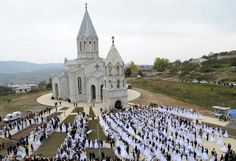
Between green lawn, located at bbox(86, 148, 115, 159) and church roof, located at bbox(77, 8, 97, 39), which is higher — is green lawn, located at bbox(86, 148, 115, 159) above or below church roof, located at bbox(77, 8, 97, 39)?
below

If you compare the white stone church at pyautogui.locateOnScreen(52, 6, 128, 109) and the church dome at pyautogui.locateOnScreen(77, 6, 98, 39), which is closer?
the white stone church at pyautogui.locateOnScreen(52, 6, 128, 109)

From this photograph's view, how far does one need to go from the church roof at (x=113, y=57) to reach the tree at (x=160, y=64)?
223ft

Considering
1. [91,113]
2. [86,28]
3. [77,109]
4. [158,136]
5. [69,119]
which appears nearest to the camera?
[158,136]

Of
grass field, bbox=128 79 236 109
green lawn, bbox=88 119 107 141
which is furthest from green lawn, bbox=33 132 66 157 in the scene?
grass field, bbox=128 79 236 109

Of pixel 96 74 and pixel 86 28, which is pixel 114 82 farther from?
pixel 86 28

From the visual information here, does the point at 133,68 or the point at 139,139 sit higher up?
the point at 133,68

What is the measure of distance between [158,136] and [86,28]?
3111 cm

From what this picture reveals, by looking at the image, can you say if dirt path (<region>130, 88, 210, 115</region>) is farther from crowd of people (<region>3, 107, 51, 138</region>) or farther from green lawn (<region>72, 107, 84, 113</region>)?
crowd of people (<region>3, 107, 51, 138</region>)

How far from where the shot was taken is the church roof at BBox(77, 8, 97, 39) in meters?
52.5

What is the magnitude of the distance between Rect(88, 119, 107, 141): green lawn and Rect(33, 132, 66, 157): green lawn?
3.00 m

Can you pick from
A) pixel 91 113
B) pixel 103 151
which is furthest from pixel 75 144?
pixel 91 113

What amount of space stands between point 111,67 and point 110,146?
1854cm

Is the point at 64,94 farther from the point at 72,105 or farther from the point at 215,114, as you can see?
the point at 215,114

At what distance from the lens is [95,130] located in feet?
107
